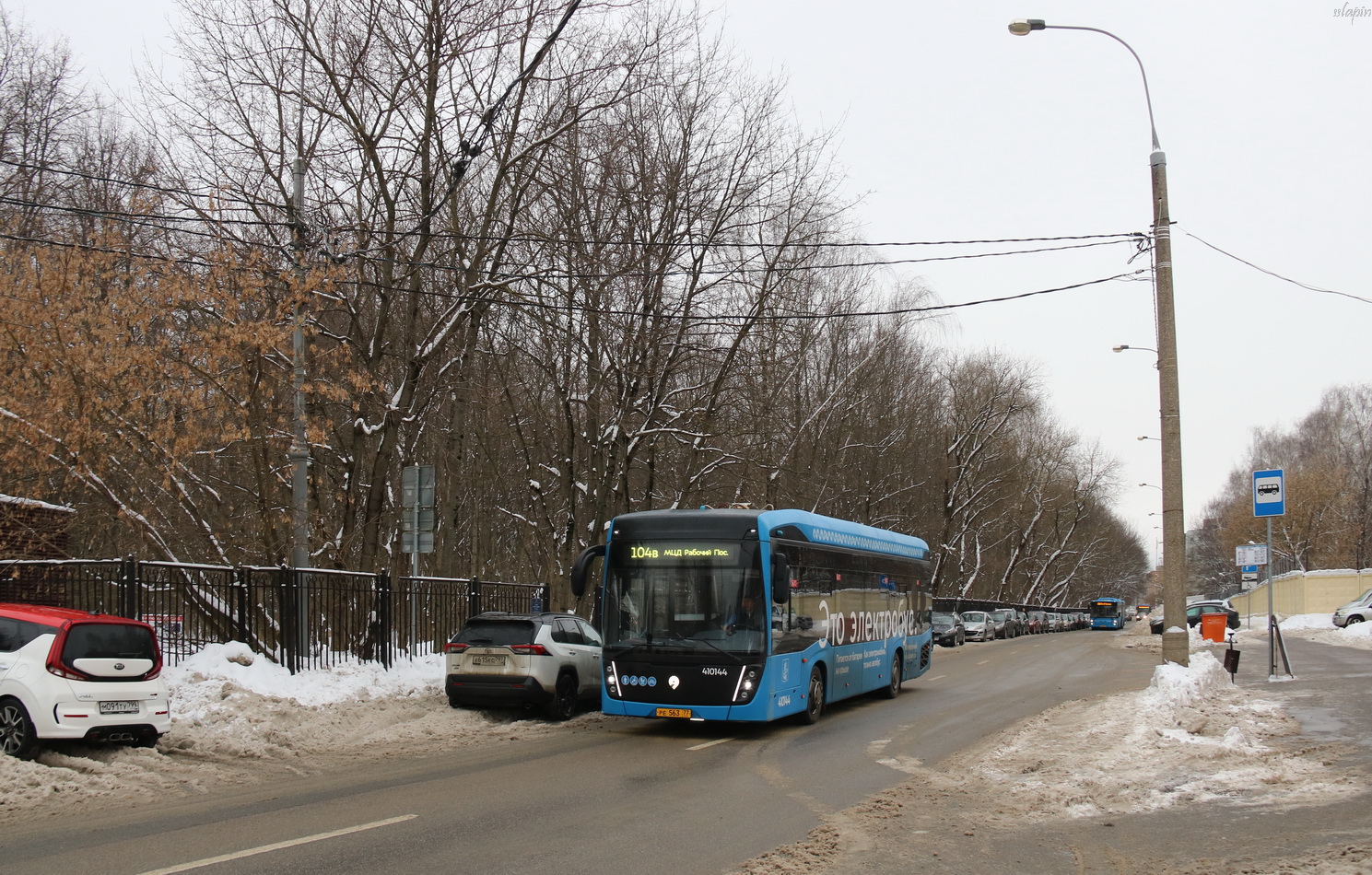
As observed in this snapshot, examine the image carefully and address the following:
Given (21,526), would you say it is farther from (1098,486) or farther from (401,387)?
(1098,486)

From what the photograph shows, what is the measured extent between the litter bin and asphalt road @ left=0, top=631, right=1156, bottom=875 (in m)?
23.0

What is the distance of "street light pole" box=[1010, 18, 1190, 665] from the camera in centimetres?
1612

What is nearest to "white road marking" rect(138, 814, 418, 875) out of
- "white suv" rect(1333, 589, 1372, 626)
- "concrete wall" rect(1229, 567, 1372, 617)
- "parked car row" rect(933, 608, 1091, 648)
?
"parked car row" rect(933, 608, 1091, 648)

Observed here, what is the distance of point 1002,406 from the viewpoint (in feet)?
206

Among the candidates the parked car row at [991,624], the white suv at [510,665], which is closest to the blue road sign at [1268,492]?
the white suv at [510,665]

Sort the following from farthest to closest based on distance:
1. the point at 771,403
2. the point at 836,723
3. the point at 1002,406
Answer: the point at 1002,406, the point at 771,403, the point at 836,723

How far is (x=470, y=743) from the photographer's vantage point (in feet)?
45.5

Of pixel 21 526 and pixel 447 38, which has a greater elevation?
Result: pixel 447 38

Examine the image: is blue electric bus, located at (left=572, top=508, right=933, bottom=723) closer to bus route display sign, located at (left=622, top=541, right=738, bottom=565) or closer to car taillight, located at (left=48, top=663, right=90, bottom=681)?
bus route display sign, located at (left=622, top=541, right=738, bottom=565)

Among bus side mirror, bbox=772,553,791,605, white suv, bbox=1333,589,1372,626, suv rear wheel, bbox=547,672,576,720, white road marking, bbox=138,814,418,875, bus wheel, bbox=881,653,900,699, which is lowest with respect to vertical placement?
white suv, bbox=1333,589,1372,626

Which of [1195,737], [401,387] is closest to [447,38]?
[401,387]

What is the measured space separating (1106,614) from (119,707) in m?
85.9

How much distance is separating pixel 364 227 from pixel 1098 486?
71852 millimetres

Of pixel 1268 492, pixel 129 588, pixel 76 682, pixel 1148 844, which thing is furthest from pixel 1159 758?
pixel 129 588
